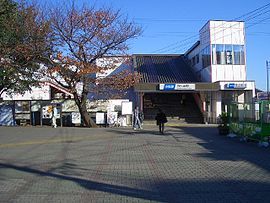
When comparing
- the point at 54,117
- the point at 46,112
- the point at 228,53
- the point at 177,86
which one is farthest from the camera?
the point at 228,53

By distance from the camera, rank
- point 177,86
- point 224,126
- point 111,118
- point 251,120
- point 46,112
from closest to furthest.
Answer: point 251,120, point 224,126, point 111,118, point 46,112, point 177,86

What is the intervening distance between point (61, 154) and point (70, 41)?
703 inches

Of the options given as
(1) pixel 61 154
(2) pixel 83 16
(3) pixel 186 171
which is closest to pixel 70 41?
(2) pixel 83 16

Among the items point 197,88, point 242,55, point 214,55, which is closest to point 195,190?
point 197,88

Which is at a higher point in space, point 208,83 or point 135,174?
point 208,83

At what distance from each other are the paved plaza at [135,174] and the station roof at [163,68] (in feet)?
88.0

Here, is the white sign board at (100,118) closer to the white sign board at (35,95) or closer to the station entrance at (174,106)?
the white sign board at (35,95)

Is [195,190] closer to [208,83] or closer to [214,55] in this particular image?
[208,83]

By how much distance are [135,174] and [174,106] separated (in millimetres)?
33823

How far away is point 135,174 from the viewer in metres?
10.7

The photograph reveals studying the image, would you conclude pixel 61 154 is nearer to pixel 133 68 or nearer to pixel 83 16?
pixel 83 16

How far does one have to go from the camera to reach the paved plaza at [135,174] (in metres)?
8.10

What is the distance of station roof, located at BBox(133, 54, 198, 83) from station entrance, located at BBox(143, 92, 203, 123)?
2.13 meters

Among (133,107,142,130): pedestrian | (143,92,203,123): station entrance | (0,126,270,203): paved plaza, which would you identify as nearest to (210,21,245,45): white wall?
(143,92,203,123): station entrance
